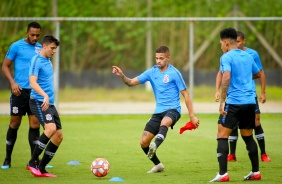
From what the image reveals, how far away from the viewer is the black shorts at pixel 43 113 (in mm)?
9711

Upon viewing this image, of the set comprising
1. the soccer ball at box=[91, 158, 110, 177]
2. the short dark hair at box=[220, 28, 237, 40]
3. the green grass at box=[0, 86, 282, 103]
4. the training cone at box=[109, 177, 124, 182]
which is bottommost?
the green grass at box=[0, 86, 282, 103]

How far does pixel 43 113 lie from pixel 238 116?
2843mm

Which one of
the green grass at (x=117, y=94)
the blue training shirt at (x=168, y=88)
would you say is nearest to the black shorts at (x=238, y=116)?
the blue training shirt at (x=168, y=88)

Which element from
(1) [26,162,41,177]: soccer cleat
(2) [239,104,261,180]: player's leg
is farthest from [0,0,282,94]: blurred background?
(2) [239,104,261,180]: player's leg

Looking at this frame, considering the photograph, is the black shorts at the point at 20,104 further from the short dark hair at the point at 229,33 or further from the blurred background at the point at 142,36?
the blurred background at the point at 142,36

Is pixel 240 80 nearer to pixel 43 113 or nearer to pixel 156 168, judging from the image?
pixel 156 168

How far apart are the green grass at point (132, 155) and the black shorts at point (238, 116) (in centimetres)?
81

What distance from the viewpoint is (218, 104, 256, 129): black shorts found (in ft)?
29.2

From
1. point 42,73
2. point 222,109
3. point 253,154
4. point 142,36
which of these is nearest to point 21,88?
point 42,73

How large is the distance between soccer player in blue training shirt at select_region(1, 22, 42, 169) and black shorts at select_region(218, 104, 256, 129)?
330 cm

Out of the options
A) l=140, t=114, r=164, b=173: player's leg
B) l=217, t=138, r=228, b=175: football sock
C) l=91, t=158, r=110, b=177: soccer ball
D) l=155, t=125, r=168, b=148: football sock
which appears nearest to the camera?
l=217, t=138, r=228, b=175: football sock

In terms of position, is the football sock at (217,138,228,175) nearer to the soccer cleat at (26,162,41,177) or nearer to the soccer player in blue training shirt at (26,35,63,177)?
the soccer player in blue training shirt at (26,35,63,177)

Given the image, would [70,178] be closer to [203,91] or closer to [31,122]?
[31,122]

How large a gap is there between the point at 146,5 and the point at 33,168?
20437mm
